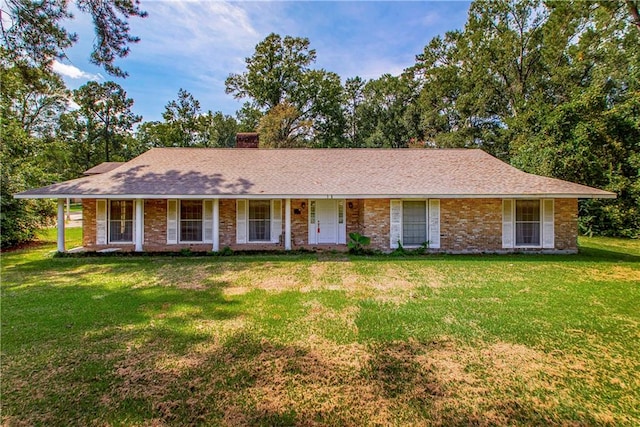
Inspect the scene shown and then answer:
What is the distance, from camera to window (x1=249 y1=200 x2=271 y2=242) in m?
12.3

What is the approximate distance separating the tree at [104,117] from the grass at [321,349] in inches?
1490

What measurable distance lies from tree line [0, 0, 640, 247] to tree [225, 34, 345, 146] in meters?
0.12

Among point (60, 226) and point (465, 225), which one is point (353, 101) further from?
point (60, 226)

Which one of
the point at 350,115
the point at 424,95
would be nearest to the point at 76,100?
the point at 350,115

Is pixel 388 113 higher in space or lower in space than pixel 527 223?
higher

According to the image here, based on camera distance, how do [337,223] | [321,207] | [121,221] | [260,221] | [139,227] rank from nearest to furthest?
[139,227] → [121,221] → [260,221] → [321,207] → [337,223]

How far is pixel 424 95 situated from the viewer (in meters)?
30.8

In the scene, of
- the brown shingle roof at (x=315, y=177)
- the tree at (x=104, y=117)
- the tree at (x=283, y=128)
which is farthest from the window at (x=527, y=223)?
the tree at (x=104, y=117)

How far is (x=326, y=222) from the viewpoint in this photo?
12.5 metres

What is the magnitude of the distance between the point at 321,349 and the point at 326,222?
838cm

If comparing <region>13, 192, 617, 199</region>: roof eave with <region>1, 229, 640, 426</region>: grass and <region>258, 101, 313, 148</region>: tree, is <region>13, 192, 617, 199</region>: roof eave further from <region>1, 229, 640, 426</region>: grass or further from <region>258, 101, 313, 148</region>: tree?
<region>258, 101, 313, 148</region>: tree

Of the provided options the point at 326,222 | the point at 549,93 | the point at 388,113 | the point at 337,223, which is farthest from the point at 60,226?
the point at 549,93

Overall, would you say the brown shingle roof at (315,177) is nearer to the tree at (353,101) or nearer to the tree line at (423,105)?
the tree line at (423,105)

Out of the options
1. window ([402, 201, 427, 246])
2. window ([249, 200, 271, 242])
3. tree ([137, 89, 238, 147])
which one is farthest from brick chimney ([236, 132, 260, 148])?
tree ([137, 89, 238, 147])
